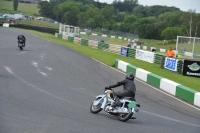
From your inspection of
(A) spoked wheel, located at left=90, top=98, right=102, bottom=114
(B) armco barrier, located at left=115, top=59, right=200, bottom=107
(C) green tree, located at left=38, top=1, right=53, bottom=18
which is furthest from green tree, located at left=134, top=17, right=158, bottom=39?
(A) spoked wheel, located at left=90, top=98, right=102, bottom=114

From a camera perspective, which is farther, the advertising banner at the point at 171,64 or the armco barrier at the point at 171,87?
the advertising banner at the point at 171,64

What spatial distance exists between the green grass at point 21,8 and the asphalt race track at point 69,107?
85272 millimetres

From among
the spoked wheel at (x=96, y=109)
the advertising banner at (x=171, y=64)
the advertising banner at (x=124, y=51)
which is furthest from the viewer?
the advertising banner at (x=124, y=51)

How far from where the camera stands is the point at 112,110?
12.2 meters

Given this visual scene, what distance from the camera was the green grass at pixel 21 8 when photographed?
345 ft

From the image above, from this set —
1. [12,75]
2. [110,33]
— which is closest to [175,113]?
Result: [12,75]

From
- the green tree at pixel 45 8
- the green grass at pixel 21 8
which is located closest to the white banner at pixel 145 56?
the green grass at pixel 21 8

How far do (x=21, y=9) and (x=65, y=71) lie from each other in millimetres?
103777

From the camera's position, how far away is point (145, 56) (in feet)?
127

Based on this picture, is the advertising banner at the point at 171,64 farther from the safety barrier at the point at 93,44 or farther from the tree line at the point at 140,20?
the tree line at the point at 140,20

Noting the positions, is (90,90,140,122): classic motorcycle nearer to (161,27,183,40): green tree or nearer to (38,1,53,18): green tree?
(161,27,183,40): green tree

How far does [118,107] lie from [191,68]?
17999mm

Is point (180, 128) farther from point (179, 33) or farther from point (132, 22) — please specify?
point (132, 22)

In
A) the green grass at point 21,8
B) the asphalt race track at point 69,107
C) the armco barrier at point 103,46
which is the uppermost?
the green grass at point 21,8
